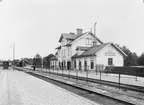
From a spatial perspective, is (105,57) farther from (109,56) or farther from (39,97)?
(39,97)

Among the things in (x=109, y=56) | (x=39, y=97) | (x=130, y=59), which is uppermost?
(x=109, y=56)

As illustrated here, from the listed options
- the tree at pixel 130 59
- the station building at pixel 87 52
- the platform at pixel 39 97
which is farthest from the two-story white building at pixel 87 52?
the tree at pixel 130 59

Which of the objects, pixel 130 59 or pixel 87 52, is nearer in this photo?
pixel 87 52

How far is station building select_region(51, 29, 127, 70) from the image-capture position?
34875mm

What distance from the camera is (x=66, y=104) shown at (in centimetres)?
795

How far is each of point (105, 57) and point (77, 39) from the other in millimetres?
9060

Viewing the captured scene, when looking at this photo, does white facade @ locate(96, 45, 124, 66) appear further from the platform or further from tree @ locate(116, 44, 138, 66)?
tree @ locate(116, 44, 138, 66)

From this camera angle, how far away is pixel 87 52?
3838cm

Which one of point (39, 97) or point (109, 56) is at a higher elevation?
point (109, 56)

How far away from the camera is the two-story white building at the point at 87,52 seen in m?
34.9

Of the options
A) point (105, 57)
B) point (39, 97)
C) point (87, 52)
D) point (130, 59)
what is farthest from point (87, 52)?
point (130, 59)

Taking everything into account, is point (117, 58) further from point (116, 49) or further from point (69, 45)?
point (69, 45)

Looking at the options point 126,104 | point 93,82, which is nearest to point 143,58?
point 93,82

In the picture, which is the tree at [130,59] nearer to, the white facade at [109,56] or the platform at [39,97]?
the white facade at [109,56]
